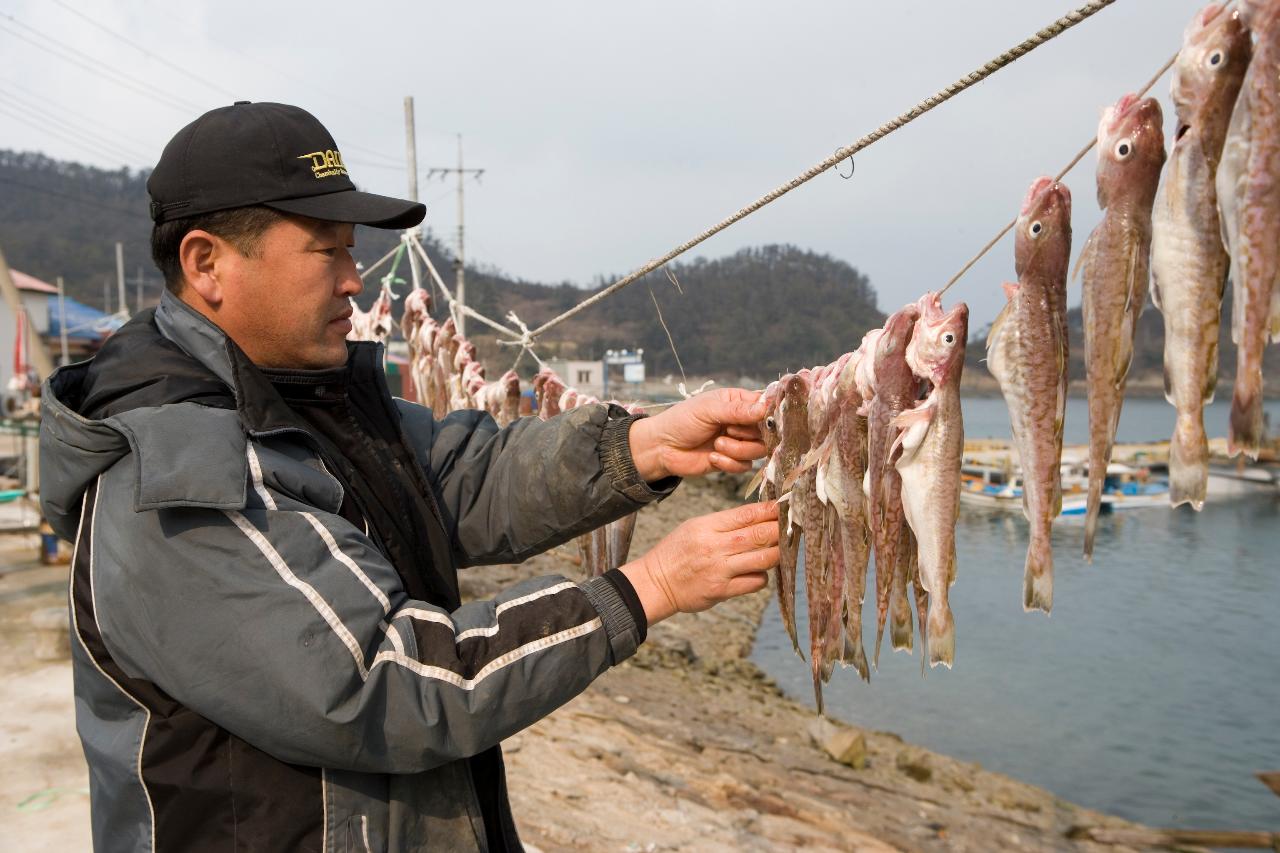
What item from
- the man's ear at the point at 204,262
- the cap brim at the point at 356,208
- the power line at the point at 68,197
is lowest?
the man's ear at the point at 204,262

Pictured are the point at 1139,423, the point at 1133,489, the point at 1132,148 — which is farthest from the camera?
the point at 1139,423

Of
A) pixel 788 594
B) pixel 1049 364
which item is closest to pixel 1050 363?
pixel 1049 364

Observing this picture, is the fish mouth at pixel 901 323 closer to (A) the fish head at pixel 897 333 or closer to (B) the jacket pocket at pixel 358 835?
(A) the fish head at pixel 897 333

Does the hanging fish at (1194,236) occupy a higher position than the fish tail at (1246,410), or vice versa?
the hanging fish at (1194,236)

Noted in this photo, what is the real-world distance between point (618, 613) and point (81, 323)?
39.2 meters

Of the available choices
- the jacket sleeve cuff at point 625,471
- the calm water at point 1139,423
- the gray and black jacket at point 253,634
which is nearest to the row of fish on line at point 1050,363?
the jacket sleeve cuff at point 625,471

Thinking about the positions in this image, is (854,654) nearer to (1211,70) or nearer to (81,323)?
(1211,70)

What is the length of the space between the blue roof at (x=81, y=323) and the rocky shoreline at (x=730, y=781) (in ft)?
87.6

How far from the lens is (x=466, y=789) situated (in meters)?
2.35

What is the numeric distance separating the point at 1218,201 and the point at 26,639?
10.5 meters

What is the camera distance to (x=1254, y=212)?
1781 mm

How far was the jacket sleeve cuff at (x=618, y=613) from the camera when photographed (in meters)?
2.18

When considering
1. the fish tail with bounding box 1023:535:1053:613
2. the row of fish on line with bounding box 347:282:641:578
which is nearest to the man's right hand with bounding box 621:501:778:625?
the fish tail with bounding box 1023:535:1053:613

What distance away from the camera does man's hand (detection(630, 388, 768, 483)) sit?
3010 mm
